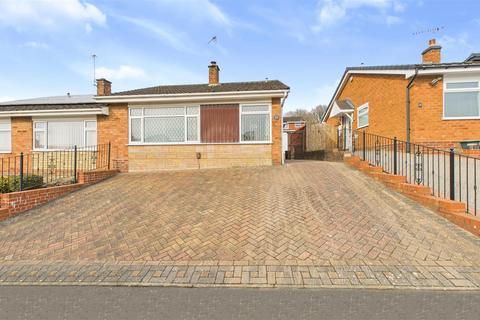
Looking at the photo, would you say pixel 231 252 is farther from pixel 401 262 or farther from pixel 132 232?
pixel 401 262

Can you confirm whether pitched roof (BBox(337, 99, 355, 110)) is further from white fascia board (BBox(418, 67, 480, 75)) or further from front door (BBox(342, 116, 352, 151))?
white fascia board (BBox(418, 67, 480, 75))

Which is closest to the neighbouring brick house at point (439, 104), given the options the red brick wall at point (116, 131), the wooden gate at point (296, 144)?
the wooden gate at point (296, 144)

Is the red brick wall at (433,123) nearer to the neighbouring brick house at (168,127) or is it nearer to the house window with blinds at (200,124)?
the neighbouring brick house at (168,127)

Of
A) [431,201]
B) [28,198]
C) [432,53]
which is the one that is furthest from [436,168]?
[28,198]

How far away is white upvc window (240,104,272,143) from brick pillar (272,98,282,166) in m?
0.24

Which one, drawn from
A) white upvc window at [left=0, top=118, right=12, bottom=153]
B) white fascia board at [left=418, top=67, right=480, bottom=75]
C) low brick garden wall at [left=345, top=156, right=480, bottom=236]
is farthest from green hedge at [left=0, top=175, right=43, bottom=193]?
white fascia board at [left=418, top=67, right=480, bottom=75]

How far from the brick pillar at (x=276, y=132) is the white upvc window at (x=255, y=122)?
0.24 meters

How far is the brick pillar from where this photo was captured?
1036 centimetres

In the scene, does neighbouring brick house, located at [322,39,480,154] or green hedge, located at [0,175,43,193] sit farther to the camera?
neighbouring brick house, located at [322,39,480,154]

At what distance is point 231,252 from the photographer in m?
3.78

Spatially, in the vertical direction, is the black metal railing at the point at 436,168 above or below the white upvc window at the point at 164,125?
below

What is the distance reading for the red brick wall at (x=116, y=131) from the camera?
11.1m

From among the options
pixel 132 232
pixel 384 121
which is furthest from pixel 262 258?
pixel 384 121

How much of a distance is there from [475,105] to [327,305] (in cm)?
1205
